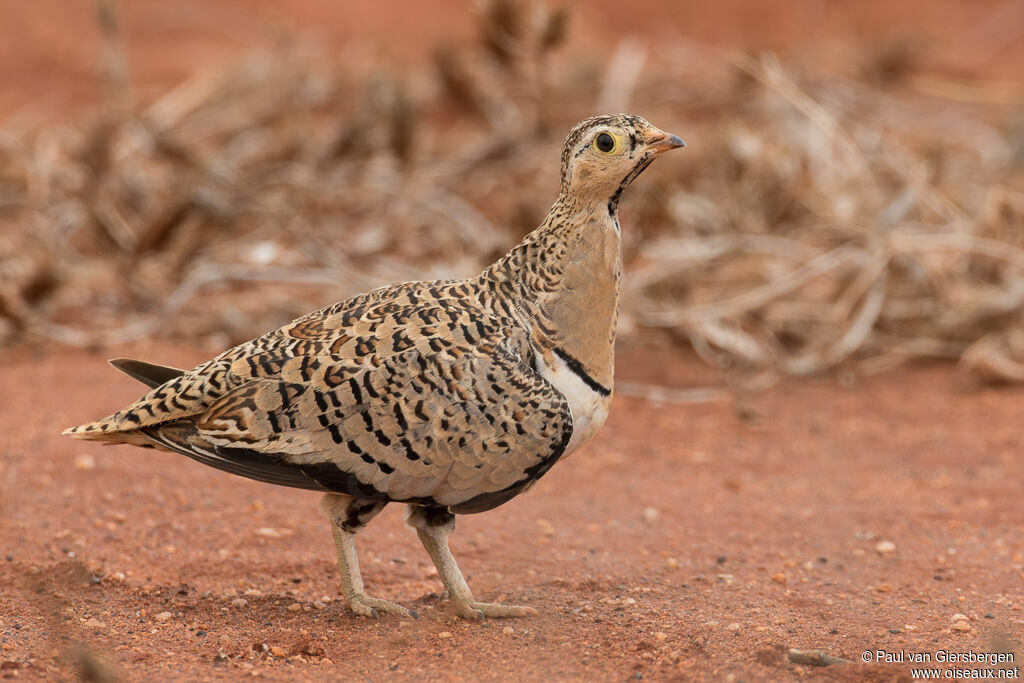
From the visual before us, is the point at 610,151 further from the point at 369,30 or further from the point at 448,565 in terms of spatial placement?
the point at 369,30

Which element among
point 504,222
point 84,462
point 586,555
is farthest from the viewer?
point 504,222

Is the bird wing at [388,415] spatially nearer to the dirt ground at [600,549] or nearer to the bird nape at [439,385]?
the bird nape at [439,385]

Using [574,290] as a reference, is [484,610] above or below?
below

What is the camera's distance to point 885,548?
532cm

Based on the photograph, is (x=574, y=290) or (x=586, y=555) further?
(x=586, y=555)

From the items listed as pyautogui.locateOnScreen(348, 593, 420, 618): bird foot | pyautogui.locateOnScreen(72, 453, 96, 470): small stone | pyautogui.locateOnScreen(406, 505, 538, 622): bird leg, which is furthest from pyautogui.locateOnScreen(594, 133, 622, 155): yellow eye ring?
pyautogui.locateOnScreen(72, 453, 96, 470): small stone

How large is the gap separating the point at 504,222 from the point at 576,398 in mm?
4170

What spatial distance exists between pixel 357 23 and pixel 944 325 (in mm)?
13210

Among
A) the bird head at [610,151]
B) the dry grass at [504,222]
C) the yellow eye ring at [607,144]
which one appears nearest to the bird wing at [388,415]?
the bird head at [610,151]

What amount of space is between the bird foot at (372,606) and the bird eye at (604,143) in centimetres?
187

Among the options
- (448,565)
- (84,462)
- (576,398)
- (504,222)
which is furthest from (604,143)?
(504,222)

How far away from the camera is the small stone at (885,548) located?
5297 millimetres

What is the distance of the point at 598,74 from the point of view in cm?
1159

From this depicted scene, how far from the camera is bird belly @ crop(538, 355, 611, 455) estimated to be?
13.6 feet
